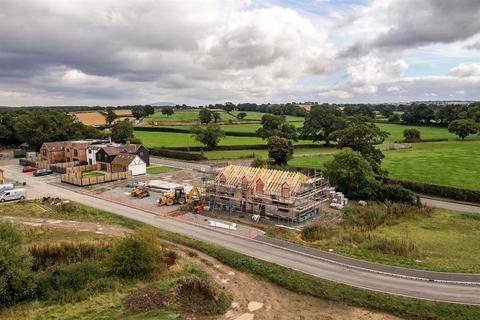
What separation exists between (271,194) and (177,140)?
6474 centimetres

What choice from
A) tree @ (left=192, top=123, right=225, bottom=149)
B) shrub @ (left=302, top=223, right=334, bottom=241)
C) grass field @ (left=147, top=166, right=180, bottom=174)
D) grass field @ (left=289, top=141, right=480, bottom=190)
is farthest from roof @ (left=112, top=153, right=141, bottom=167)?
shrub @ (left=302, top=223, right=334, bottom=241)

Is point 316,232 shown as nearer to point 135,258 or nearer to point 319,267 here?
point 319,267

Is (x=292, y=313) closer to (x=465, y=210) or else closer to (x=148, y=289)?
(x=148, y=289)

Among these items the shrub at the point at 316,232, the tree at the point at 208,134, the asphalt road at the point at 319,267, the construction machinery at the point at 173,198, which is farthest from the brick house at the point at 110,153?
the shrub at the point at 316,232

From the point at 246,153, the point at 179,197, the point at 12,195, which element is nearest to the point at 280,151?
the point at 246,153

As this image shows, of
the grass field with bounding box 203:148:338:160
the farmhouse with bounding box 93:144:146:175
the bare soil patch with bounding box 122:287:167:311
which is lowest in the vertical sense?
the bare soil patch with bounding box 122:287:167:311

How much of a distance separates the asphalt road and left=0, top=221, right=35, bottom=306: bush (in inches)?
532

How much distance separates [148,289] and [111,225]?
15026mm

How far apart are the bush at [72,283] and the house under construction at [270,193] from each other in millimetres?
18517

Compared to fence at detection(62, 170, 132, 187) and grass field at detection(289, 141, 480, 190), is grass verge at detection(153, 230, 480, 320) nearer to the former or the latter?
fence at detection(62, 170, 132, 187)

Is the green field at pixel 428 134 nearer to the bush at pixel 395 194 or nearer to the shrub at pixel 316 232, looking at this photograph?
the bush at pixel 395 194

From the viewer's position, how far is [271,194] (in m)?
37.2

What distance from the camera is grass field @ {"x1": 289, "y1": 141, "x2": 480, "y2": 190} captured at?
51003 millimetres

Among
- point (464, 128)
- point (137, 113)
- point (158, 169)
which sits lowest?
point (158, 169)
